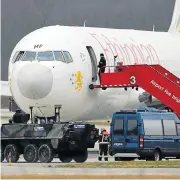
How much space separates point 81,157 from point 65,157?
26.1 inches

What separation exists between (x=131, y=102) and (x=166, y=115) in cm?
846

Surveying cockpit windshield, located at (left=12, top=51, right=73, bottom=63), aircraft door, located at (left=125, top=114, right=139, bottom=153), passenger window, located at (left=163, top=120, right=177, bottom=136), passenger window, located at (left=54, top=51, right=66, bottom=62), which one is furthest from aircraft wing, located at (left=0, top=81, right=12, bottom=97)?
passenger window, located at (left=163, top=120, right=177, bottom=136)

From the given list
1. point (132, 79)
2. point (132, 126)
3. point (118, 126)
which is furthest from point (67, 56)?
point (132, 126)

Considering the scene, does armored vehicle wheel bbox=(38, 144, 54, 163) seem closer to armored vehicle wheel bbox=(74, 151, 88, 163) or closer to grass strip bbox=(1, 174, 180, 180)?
armored vehicle wheel bbox=(74, 151, 88, 163)

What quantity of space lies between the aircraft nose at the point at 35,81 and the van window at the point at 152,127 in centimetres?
508

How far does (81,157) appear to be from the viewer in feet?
141

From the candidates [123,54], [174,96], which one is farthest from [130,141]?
[123,54]

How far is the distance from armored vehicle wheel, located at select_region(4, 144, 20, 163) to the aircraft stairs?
6.65 metres

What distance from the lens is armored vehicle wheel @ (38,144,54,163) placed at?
41.3 metres

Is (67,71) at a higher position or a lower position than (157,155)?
higher

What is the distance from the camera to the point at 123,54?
51.0m

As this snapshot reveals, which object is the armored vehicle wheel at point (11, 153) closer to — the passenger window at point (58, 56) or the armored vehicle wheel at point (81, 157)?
the armored vehicle wheel at point (81, 157)

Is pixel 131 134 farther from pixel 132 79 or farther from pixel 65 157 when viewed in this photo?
pixel 132 79

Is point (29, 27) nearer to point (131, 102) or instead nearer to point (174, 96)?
point (131, 102)
